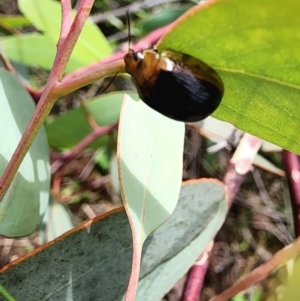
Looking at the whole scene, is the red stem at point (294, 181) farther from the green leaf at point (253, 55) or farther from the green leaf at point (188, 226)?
the green leaf at point (253, 55)

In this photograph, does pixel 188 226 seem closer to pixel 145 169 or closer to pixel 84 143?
pixel 145 169

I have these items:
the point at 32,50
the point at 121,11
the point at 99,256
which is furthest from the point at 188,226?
the point at 121,11

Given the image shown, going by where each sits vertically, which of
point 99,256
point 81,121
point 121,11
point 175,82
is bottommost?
point 121,11

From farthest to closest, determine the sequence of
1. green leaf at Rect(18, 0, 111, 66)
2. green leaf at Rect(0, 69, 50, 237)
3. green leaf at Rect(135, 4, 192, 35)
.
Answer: green leaf at Rect(135, 4, 192, 35) → green leaf at Rect(18, 0, 111, 66) → green leaf at Rect(0, 69, 50, 237)

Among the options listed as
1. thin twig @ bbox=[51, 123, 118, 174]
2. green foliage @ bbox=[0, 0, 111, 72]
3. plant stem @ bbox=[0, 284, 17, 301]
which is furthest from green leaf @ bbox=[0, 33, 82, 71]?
plant stem @ bbox=[0, 284, 17, 301]

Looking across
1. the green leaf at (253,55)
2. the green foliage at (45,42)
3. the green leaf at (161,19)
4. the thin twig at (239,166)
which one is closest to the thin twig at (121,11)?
the green leaf at (161,19)

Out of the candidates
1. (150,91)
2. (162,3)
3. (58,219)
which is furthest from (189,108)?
(162,3)

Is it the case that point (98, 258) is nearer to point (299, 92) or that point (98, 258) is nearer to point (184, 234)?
point (184, 234)

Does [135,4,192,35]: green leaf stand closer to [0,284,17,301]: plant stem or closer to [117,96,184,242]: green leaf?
[117,96,184,242]: green leaf
